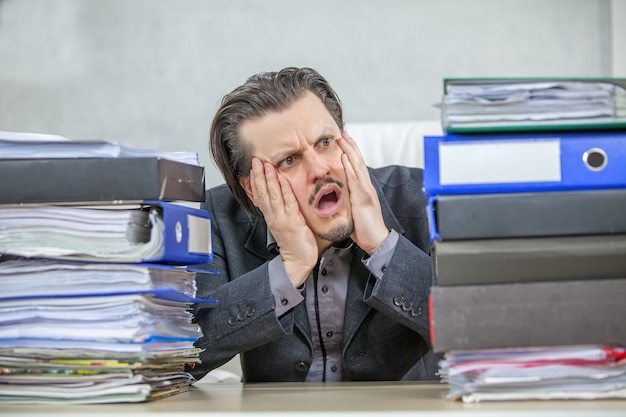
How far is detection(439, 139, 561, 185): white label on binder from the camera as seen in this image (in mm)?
859

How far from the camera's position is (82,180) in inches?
37.2

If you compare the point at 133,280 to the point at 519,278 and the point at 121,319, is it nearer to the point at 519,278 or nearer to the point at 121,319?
the point at 121,319

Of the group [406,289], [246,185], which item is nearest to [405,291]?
[406,289]

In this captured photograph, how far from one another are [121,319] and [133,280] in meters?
0.05

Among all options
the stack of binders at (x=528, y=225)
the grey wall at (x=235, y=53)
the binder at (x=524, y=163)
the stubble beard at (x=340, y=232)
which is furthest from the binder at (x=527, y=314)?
the grey wall at (x=235, y=53)

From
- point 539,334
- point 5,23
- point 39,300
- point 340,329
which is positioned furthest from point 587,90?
point 5,23

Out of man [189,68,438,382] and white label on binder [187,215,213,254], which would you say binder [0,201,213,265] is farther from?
man [189,68,438,382]

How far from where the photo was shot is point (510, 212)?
0.86 m

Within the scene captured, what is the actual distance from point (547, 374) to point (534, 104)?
0.94 ft

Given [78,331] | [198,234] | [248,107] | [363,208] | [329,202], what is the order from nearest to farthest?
[78,331]
[198,234]
[363,208]
[329,202]
[248,107]

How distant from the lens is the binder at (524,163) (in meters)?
0.85

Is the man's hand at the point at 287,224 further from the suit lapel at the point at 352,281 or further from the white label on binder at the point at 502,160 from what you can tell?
the white label on binder at the point at 502,160

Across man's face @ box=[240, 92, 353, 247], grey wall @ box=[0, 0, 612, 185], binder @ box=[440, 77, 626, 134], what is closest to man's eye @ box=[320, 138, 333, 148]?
man's face @ box=[240, 92, 353, 247]

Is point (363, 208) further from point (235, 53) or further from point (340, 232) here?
point (235, 53)
